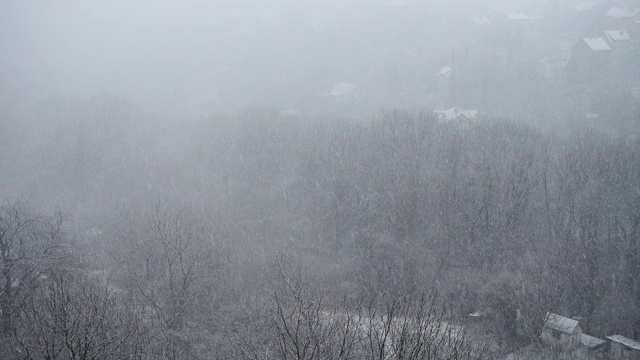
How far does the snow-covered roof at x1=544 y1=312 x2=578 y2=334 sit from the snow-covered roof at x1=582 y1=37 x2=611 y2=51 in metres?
33.3

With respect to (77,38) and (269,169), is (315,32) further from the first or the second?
(77,38)

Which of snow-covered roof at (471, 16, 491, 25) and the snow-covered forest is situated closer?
the snow-covered forest

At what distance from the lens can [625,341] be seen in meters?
Result: 15.6

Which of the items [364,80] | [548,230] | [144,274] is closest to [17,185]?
[144,274]

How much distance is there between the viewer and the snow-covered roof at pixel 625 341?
1517 centimetres

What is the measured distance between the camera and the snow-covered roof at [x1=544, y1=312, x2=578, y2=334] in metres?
15.4

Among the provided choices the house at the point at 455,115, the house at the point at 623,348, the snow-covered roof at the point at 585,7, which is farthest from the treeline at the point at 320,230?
the snow-covered roof at the point at 585,7

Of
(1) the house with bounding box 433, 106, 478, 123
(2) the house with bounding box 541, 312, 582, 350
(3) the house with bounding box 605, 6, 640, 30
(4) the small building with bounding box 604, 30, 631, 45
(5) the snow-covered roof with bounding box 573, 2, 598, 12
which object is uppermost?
(5) the snow-covered roof with bounding box 573, 2, 598, 12

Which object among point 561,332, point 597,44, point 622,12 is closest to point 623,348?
point 561,332

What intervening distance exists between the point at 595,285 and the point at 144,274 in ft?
52.6

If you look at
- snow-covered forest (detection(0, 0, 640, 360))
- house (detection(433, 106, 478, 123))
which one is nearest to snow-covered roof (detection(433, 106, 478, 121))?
house (detection(433, 106, 478, 123))

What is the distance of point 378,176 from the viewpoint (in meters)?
27.1

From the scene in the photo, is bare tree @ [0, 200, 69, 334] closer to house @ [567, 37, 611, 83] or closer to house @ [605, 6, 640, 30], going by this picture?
house @ [567, 37, 611, 83]

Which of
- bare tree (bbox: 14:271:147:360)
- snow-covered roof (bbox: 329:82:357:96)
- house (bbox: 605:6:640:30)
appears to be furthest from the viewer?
house (bbox: 605:6:640:30)
